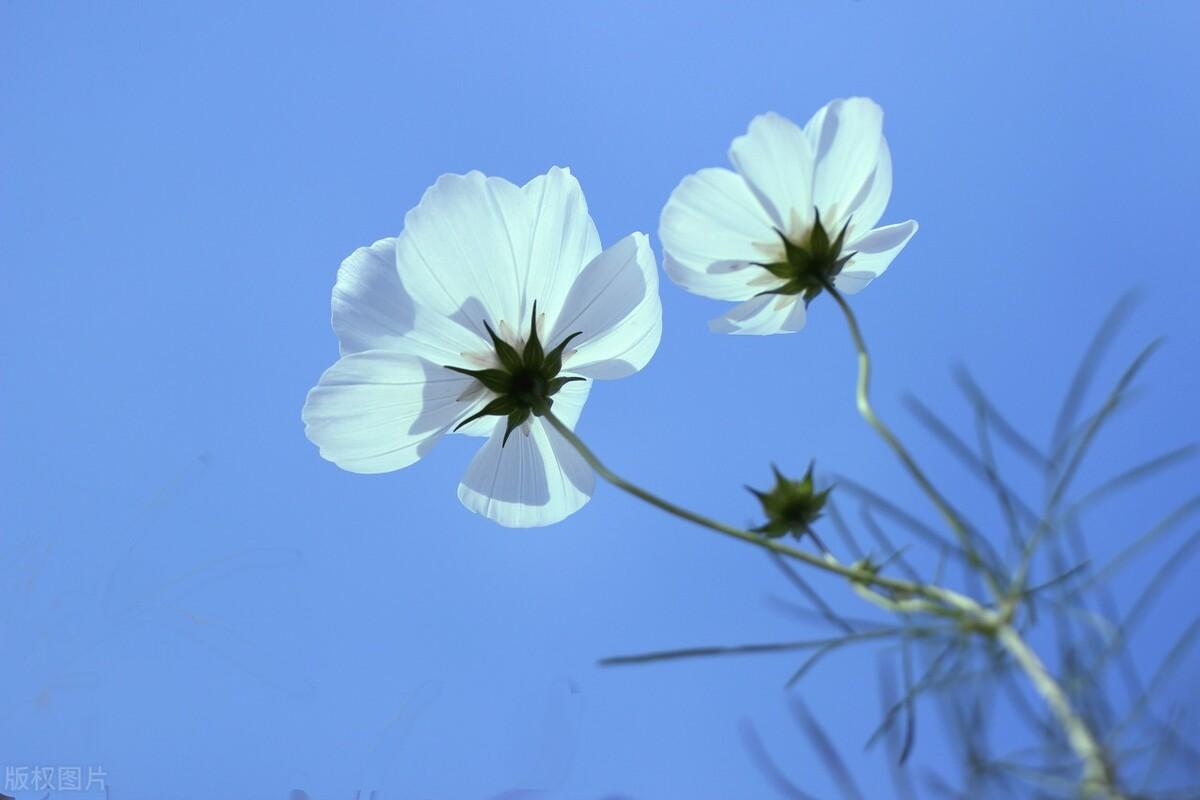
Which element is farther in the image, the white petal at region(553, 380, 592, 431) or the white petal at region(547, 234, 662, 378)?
the white petal at region(553, 380, 592, 431)

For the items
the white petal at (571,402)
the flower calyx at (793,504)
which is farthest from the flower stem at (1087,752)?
the white petal at (571,402)

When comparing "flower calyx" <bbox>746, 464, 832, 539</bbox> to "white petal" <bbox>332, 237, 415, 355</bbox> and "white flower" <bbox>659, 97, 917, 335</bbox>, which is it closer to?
"white flower" <bbox>659, 97, 917, 335</bbox>

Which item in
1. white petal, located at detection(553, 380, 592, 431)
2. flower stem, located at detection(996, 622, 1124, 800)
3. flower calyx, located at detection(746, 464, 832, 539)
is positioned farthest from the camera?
white petal, located at detection(553, 380, 592, 431)

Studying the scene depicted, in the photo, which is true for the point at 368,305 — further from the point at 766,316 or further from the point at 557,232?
the point at 766,316

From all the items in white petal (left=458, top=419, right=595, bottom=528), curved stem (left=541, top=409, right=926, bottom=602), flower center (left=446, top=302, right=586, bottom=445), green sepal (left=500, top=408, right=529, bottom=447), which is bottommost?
curved stem (left=541, top=409, right=926, bottom=602)

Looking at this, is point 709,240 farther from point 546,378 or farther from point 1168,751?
point 1168,751

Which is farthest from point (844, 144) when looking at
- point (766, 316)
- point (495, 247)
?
point (495, 247)

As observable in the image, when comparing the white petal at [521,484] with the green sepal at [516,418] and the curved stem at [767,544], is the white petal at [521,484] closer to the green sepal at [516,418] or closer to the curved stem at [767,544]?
the green sepal at [516,418]

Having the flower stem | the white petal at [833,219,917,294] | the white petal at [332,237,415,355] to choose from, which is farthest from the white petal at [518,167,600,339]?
the flower stem

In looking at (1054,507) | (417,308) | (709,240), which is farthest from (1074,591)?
(417,308)
